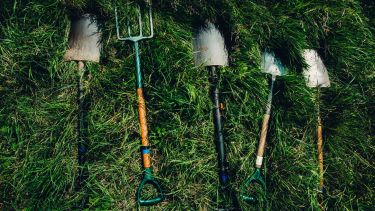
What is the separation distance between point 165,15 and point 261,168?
164 cm

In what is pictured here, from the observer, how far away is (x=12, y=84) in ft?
9.07

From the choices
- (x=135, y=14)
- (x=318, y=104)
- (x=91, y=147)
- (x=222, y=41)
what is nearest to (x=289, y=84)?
(x=318, y=104)

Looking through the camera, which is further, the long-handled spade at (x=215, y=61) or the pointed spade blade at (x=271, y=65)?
the pointed spade blade at (x=271, y=65)

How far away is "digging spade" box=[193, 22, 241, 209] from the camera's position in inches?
105

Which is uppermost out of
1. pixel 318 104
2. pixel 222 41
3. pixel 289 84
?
pixel 222 41

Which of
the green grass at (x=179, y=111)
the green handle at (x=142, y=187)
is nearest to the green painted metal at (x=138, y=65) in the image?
the green grass at (x=179, y=111)

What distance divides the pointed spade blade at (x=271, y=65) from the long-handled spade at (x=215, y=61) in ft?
1.19

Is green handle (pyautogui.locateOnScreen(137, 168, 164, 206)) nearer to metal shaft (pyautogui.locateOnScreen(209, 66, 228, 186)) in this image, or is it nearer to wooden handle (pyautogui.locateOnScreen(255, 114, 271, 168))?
metal shaft (pyautogui.locateOnScreen(209, 66, 228, 186))

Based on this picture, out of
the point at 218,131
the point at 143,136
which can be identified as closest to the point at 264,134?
the point at 218,131

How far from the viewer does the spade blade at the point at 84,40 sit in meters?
2.71

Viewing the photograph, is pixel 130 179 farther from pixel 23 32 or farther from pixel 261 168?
pixel 23 32

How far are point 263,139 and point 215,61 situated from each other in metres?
0.80

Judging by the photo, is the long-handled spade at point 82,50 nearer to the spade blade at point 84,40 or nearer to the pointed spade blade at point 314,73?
A: the spade blade at point 84,40

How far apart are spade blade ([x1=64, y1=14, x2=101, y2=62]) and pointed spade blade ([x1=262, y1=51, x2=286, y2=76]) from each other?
1504 millimetres
